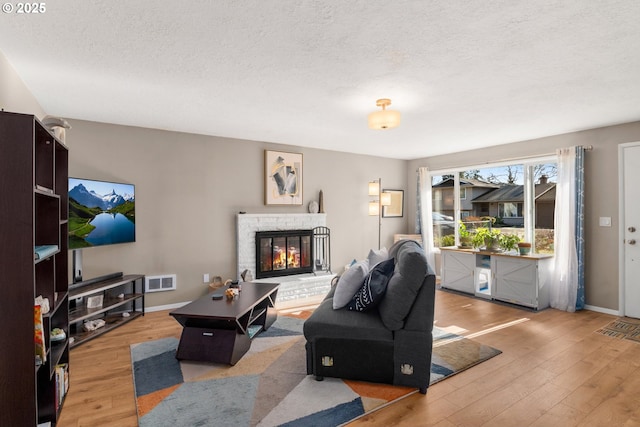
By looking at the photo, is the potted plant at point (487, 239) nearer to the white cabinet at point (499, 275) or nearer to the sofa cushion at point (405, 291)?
the white cabinet at point (499, 275)

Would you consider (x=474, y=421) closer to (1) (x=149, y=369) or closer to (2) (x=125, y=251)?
(1) (x=149, y=369)

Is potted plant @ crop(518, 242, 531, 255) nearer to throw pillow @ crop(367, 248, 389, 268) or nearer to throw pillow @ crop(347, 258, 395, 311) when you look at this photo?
throw pillow @ crop(367, 248, 389, 268)

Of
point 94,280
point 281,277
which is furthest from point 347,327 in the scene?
point 94,280

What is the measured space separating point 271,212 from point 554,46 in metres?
4.04

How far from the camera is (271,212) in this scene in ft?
17.5

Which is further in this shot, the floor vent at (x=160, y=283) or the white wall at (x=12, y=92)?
the floor vent at (x=160, y=283)

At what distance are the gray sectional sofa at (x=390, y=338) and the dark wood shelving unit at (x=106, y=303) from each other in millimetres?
2410

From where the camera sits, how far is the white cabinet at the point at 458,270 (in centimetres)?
531

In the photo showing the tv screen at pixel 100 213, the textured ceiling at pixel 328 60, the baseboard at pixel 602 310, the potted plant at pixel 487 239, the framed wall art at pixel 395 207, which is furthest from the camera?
the framed wall art at pixel 395 207

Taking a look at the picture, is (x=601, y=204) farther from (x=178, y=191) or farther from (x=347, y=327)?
(x=178, y=191)

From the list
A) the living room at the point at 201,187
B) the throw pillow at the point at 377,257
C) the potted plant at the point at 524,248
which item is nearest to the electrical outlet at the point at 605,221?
the living room at the point at 201,187

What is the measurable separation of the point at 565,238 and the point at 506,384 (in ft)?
9.56

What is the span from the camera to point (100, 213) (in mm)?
3738

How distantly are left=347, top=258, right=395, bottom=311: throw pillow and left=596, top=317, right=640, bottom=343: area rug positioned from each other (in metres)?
2.77
